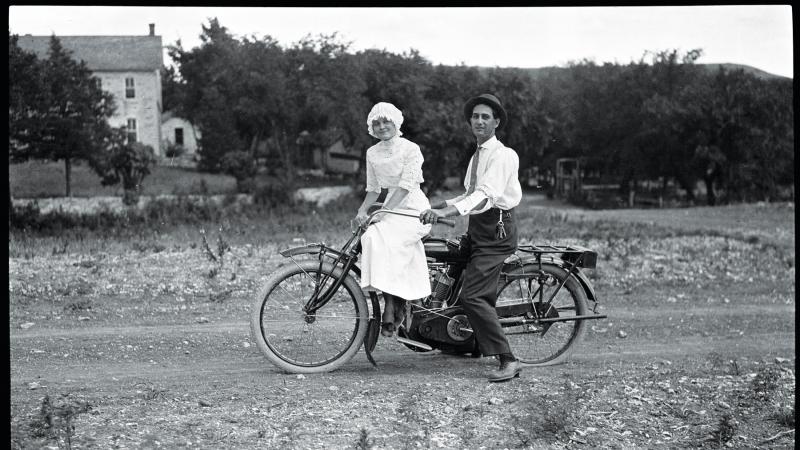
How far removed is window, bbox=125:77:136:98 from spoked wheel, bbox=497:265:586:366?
23875mm

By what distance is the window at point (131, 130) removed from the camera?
86.4 ft

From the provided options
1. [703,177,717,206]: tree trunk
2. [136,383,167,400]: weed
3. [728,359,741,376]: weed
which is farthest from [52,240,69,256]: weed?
[703,177,717,206]: tree trunk

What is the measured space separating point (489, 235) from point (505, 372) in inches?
41.0

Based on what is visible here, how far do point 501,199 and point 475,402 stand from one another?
156cm

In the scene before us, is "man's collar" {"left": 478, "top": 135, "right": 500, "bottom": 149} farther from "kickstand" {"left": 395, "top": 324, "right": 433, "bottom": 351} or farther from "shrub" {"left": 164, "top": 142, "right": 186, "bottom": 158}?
"shrub" {"left": 164, "top": 142, "right": 186, "bottom": 158}

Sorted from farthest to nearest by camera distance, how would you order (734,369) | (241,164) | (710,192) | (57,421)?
(710,192), (241,164), (734,369), (57,421)

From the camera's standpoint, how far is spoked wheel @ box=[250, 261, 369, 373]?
6.16m

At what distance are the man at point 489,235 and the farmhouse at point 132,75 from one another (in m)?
17.0

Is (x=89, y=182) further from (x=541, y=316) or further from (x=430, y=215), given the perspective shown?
(x=430, y=215)

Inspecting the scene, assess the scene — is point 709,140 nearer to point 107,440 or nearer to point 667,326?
point 667,326

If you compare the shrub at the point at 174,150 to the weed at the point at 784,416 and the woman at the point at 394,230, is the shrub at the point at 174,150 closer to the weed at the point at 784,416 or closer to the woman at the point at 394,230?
the woman at the point at 394,230

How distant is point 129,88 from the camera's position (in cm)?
2850

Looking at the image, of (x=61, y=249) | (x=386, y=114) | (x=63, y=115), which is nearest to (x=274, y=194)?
(x=63, y=115)

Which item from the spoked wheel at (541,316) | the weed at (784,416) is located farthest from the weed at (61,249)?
the weed at (784,416)
